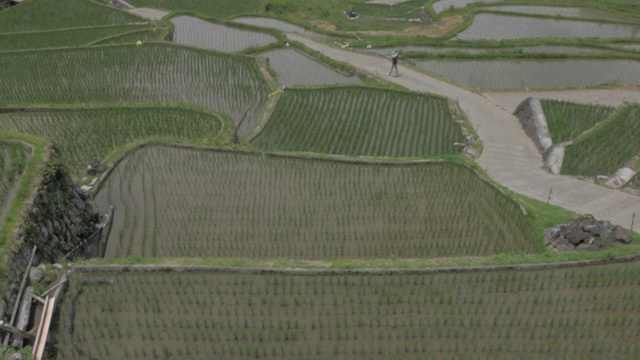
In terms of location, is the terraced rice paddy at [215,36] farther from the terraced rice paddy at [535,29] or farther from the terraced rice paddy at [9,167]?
the terraced rice paddy at [9,167]

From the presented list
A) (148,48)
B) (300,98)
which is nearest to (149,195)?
(300,98)

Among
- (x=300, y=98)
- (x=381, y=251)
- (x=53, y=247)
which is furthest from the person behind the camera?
(x=300, y=98)

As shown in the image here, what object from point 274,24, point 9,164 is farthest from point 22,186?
point 274,24

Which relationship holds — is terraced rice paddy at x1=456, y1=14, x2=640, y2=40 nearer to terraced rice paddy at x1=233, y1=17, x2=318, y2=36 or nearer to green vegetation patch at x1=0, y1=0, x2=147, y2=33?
terraced rice paddy at x1=233, y1=17, x2=318, y2=36

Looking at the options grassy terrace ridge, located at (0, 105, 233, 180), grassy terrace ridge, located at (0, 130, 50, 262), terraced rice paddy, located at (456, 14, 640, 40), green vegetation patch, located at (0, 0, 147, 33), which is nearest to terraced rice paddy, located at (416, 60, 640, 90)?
terraced rice paddy, located at (456, 14, 640, 40)

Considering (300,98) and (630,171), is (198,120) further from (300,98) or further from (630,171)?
(630,171)

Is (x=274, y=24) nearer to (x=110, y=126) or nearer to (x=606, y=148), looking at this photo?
→ (x=110, y=126)
